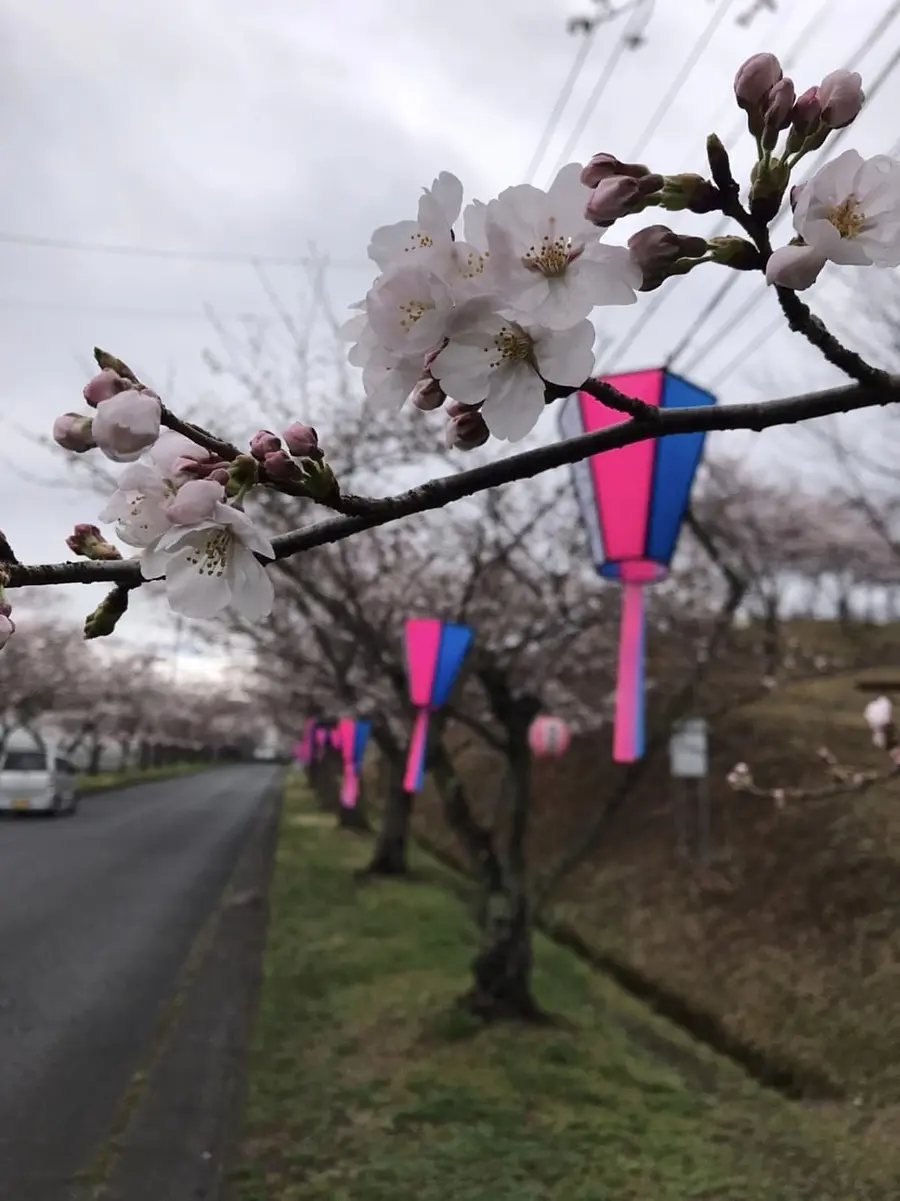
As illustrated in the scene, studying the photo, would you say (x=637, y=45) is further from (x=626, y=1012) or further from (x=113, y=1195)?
(x=626, y=1012)

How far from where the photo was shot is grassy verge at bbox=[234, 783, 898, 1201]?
11.6ft

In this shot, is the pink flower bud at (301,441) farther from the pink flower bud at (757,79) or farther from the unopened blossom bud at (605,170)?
the pink flower bud at (757,79)

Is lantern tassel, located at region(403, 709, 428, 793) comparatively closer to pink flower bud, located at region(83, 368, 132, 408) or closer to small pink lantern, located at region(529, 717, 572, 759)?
small pink lantern, located at region(529, 717, 572, 759)

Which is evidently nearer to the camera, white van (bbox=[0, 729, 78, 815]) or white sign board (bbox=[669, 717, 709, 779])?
white sign board (bbox=[669, 717, 709, 779])

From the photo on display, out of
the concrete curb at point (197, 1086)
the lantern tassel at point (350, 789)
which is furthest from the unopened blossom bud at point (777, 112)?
the lantern tassel at point (350, 789)

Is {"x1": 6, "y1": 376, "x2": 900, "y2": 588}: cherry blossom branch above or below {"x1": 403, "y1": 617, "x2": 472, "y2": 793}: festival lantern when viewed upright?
below

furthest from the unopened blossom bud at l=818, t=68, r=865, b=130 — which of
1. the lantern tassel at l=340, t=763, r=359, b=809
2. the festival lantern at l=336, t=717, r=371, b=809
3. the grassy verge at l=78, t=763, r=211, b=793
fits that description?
the grassy verge at l=78, t=763, r=211, b=793

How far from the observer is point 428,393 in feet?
2.63

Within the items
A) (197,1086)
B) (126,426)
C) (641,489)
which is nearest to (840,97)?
(126,426)

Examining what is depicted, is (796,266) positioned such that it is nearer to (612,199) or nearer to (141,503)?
(612,199)

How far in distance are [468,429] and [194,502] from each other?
24 cm

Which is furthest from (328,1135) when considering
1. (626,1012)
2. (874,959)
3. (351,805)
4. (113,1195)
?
(351,805)

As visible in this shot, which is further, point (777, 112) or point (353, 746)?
point (353, 746)

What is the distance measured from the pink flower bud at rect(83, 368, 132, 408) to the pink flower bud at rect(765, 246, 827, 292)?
484mm
